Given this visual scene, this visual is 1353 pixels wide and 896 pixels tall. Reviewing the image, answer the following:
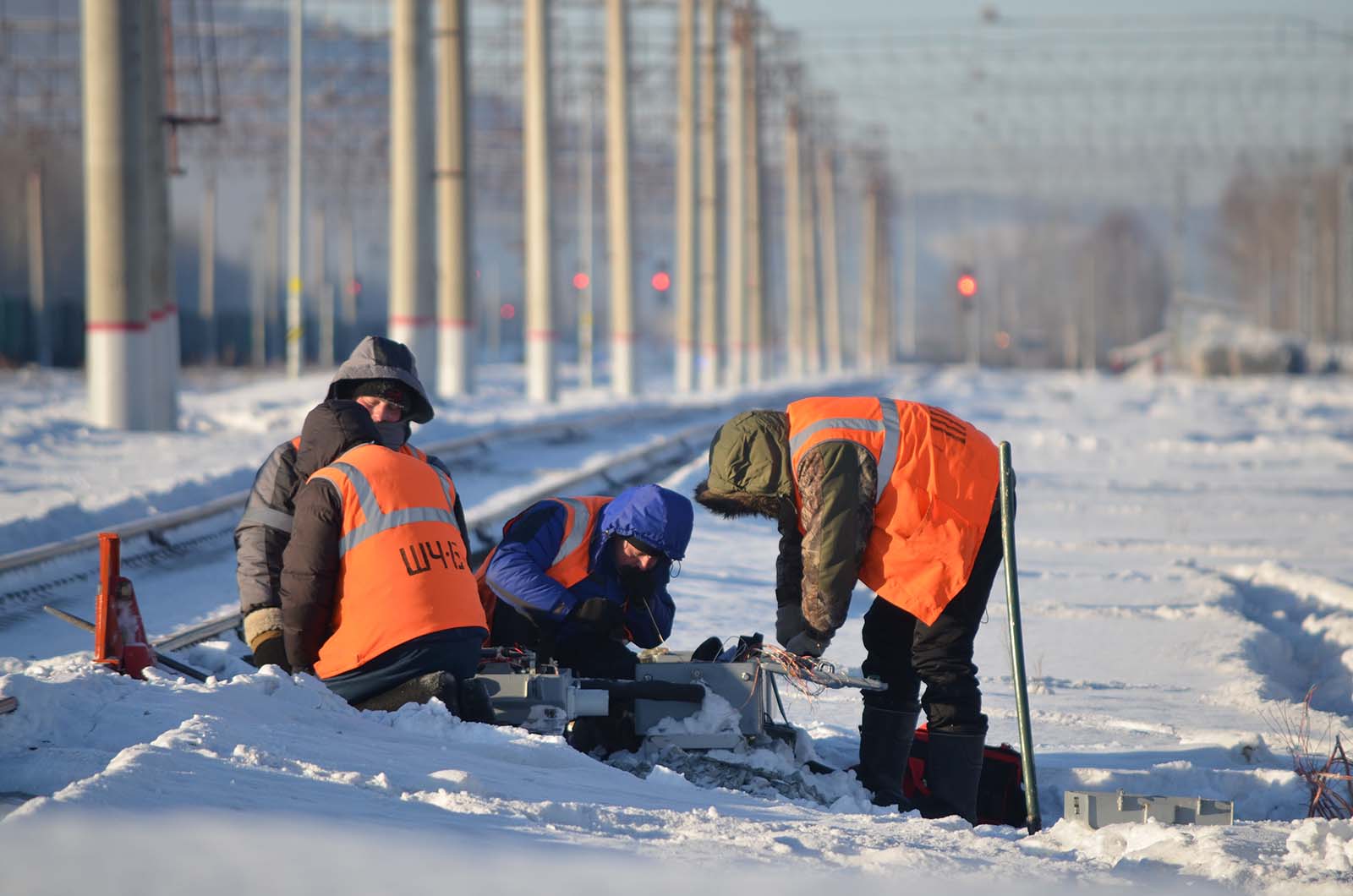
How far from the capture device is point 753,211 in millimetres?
58438

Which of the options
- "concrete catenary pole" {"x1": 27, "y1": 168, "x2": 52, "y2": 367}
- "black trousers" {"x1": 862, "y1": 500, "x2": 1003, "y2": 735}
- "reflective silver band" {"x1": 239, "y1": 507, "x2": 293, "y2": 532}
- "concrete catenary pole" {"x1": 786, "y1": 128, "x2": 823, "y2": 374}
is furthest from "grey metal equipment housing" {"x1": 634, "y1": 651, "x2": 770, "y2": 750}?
"concrete catenary pole" {"x1": 786, "y1": 128, "x2": 823, "y2": 374}

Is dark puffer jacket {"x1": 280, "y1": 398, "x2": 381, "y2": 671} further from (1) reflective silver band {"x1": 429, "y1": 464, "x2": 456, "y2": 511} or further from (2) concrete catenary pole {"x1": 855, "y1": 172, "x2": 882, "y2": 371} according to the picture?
(2) concrete catenary pole {"x1": 855, "y1": 172, "x2": 882, "y2": 371}

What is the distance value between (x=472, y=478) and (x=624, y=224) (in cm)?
2383

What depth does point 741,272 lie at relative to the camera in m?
53.7

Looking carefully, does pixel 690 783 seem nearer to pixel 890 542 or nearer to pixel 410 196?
pixel 890 542

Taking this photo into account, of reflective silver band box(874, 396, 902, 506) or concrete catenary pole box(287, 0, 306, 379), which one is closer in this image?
reflective silver band box(874, 396, 902, 506)

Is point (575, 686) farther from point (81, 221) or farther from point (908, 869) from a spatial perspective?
point (81, 221)

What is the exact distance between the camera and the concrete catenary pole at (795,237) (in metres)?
65.9

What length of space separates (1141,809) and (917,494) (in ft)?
4.44

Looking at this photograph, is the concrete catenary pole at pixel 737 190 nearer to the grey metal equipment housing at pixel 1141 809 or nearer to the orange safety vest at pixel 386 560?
the orange safety vest at pixel 386 560

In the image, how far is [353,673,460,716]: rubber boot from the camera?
602 cm

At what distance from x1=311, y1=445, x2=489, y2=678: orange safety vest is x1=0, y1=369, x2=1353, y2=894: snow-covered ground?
351 millimetres

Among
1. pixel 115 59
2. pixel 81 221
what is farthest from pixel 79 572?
pixel 81 221

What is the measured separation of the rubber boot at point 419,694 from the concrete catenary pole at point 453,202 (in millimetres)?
24524
